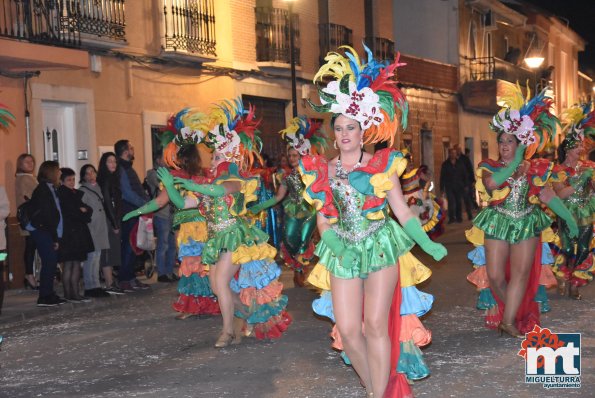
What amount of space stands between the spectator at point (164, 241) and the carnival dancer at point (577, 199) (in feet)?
19.0

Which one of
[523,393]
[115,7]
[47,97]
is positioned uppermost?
[115,7]

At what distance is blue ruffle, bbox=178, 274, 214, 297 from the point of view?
10.6 metres

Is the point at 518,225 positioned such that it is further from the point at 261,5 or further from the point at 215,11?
the point at 261,5

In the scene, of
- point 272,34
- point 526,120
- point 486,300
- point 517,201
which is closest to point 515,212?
point 517,201

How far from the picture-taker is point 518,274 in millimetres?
8648

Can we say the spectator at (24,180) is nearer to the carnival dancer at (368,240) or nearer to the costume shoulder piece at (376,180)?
the carnival dancer at (368,240)

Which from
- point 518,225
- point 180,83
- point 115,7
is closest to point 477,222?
point 518,225

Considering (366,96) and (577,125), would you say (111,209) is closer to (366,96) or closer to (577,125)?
(577,125)

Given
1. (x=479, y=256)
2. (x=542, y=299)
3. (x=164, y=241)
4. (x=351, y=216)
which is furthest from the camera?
(x=164, y=241)

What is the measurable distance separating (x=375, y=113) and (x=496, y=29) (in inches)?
1390

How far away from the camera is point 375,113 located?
6.38m

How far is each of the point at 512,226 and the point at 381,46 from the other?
21423 millimetres

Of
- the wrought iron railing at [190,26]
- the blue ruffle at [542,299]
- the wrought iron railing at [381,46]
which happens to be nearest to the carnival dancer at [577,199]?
the blue ruffle at [542,299]

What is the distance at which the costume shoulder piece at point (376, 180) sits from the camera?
609 centimetres
